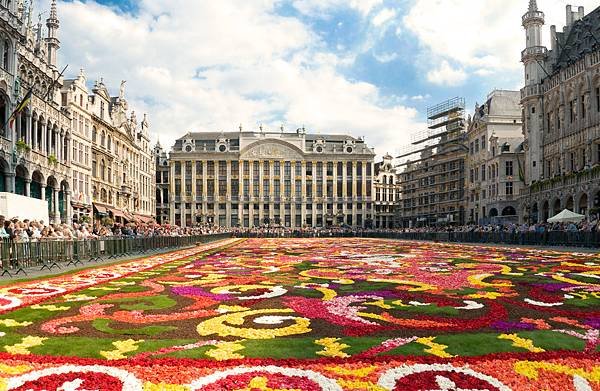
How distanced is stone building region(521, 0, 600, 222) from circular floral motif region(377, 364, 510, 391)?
31.0 meters

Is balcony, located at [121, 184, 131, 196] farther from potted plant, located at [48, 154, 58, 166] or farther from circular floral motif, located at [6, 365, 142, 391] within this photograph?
circular floral motif, located at [6, 365, 142, 391]

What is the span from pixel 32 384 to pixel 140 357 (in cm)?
75

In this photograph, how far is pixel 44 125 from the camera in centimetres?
2953

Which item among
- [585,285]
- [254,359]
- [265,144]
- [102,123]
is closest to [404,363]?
[254,359]

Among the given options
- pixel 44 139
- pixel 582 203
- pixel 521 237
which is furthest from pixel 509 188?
pixel 44 139

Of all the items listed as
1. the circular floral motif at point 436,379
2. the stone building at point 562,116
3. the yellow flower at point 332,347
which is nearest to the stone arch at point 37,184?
the yellow flower at point 332,347

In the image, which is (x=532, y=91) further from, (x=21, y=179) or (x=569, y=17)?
(x=21, y=179)

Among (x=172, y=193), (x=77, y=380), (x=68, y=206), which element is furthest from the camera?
(x=172, y=193)

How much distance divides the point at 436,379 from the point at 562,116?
40.6 m

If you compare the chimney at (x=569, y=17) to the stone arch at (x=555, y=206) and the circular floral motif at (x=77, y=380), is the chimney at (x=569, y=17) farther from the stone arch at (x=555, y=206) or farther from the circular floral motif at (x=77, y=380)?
the circular floral motif at (x=77, y=380)

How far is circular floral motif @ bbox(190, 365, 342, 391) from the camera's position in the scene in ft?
10.2

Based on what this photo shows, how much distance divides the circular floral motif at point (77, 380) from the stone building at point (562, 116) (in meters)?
32.4

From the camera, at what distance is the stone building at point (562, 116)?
33.5 meters

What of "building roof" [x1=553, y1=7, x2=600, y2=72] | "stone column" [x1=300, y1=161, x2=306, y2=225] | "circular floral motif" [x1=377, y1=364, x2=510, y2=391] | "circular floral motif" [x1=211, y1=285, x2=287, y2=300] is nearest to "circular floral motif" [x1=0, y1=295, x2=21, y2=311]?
"circular floral motif" [x1=211, y1=285, x2=287, y2=300]
